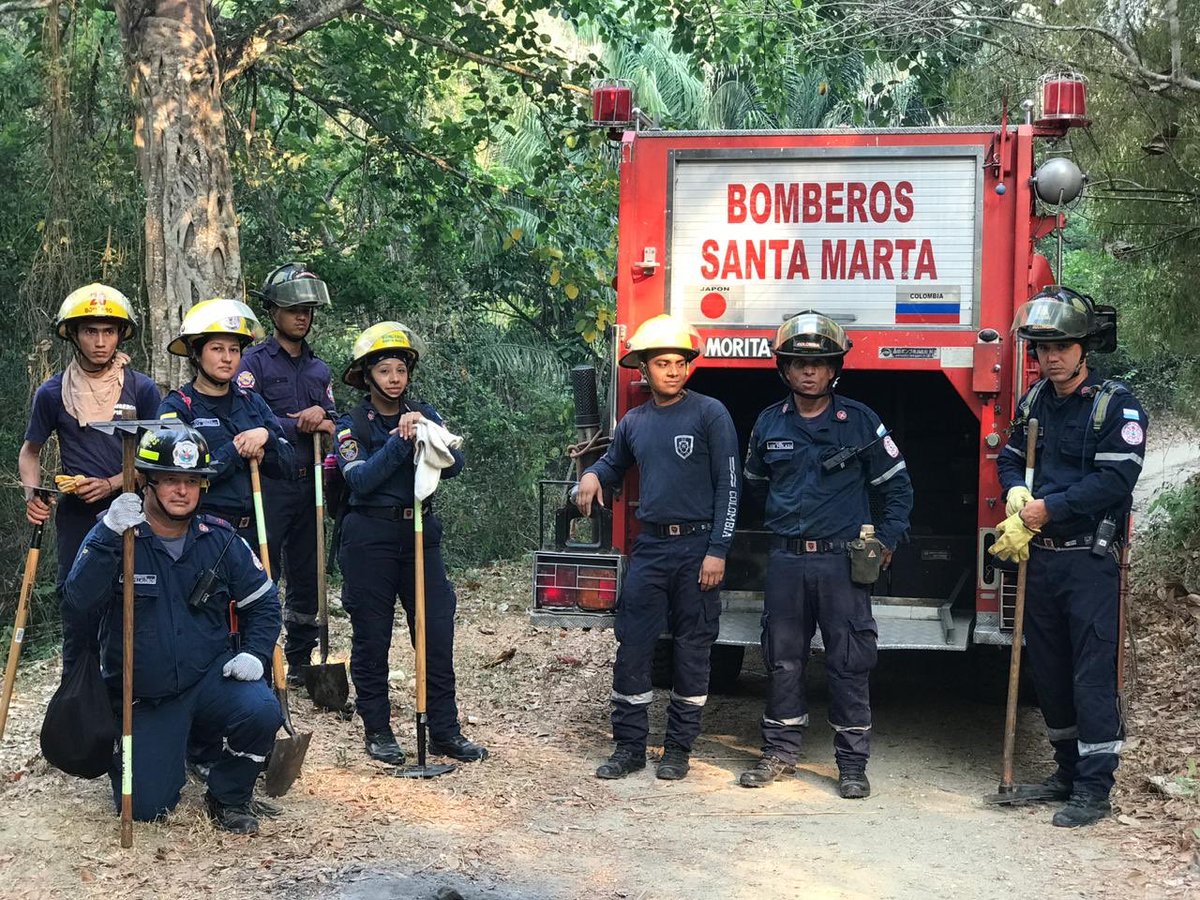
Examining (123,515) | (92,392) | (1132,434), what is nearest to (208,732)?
(123,515)

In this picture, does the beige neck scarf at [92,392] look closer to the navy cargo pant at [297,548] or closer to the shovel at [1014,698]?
the navy cargo pant at [297,548]

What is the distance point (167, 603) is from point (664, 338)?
2444 mm

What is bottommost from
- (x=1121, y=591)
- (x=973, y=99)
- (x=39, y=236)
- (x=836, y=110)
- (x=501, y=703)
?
(x=501, y=703)

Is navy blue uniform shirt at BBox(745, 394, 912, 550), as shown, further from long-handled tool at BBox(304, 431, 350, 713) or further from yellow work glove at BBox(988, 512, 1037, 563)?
long-handled tool at BBox(304, 431, 350, 713)

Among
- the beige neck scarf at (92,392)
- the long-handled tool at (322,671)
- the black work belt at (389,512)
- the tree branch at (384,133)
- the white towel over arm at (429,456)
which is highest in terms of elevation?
the tree branch at (384,133)

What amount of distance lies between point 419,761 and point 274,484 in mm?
1690

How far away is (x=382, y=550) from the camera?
20.1 feet

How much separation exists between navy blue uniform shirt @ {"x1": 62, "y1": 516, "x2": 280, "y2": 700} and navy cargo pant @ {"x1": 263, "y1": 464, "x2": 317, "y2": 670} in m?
1.59

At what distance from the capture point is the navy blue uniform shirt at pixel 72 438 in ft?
19.6

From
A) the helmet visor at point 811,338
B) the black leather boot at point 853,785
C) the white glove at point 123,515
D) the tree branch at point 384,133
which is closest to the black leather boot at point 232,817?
the white glove at point 123,515

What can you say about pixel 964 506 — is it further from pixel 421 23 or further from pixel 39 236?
pixel 39 236

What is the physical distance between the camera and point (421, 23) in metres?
11.1

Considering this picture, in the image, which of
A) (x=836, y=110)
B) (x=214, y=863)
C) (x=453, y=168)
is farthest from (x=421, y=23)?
(x=836, y=110)

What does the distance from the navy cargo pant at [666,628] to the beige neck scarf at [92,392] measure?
2423mm
